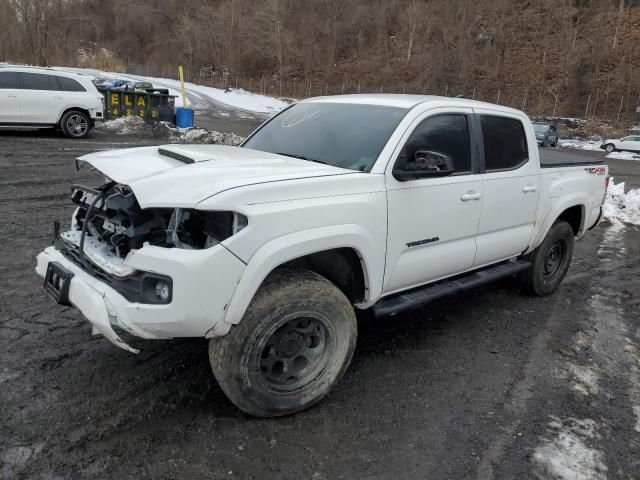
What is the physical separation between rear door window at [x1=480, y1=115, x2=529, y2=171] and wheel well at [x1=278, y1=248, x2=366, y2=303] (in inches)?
64.2

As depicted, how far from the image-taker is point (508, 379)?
12.3ft

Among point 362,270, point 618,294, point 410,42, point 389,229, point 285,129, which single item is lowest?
point 618,294

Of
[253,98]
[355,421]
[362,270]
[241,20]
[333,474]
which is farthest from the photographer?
[241,20]

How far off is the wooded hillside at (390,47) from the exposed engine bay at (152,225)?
115ft

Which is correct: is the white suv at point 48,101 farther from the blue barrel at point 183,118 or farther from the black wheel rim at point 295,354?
the black wheel rim at point 295,354

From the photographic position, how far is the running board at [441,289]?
11.6 ft

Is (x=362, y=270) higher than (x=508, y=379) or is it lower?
higher

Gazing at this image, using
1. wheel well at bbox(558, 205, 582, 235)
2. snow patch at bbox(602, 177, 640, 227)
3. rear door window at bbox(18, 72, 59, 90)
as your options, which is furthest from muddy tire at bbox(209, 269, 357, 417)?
rear door window at bbox(18, 72, 59, 90)

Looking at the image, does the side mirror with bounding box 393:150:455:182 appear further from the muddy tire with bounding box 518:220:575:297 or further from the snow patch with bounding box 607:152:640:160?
the snow patch with bounding box 607:152:640:160

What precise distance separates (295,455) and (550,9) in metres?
56.2

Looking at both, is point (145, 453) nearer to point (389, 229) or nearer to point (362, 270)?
point (362, 270)

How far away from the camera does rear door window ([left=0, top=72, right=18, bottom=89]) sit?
42.5 ft

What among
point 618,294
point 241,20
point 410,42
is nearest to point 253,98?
point 410,42

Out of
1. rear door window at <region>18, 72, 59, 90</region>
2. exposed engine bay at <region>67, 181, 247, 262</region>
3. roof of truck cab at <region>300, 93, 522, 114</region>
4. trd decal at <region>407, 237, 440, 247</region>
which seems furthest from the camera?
rear door window at <region>18, 72, 59, 90</region>
